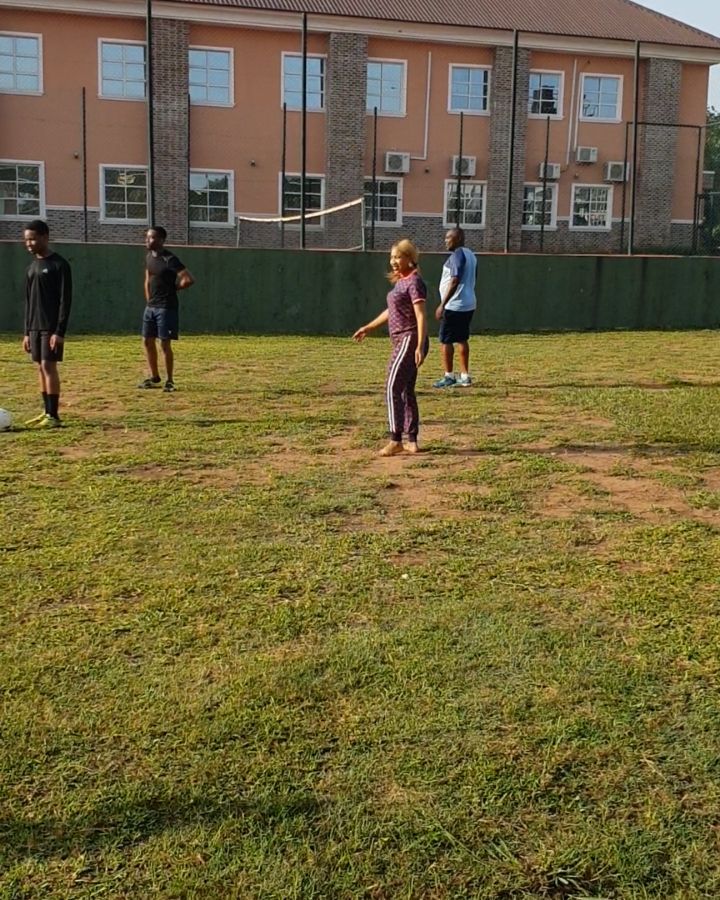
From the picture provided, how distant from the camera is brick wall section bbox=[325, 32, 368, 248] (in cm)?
3105

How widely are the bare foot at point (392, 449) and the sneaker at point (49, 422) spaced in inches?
118

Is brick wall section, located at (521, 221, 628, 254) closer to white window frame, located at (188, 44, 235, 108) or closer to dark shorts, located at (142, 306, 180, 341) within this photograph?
white window frame, located at (188, 44, 235, 108)

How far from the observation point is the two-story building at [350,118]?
95.9 feet

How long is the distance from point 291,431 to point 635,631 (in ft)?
16.2

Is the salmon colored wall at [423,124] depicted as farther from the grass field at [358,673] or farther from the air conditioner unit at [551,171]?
the grass field at [358,673]

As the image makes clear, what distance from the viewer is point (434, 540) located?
532 cm

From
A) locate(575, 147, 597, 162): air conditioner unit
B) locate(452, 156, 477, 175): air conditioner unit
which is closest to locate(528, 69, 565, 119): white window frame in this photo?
locate(575, 147, 597, 162): air conditioner unit

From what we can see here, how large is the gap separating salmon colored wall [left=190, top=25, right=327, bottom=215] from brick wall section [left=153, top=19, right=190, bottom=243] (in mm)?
462

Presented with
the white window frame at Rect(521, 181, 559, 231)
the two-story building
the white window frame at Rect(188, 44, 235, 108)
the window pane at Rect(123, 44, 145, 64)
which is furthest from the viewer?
the white window frame at Rect(521, 181, 559, 231)

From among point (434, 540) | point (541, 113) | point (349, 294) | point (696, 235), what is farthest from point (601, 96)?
point (434, 540)

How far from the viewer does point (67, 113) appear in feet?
96.1

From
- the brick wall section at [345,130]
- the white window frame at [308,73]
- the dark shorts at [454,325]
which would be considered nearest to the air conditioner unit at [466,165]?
the brick wall section at [345,130]

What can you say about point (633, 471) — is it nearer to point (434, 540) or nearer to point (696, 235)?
point (434, 540)

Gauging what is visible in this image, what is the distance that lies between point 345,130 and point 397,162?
1906 millimetres
